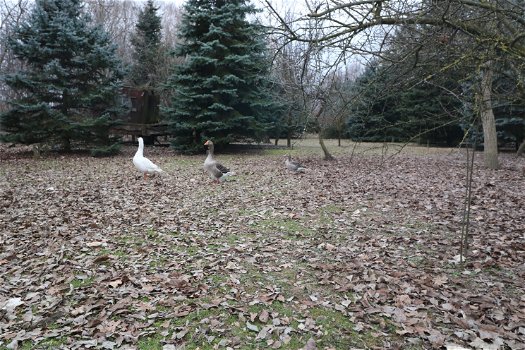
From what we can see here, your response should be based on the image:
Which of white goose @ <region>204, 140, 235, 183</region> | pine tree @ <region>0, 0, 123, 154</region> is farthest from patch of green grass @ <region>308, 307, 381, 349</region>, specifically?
pine tree @ <region>0, 0, 123, 154</region>

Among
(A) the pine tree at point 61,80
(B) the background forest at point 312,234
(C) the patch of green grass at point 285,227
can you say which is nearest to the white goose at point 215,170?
(B) the background forest at point 312,234

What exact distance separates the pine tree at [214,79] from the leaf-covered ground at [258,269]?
8.84 m

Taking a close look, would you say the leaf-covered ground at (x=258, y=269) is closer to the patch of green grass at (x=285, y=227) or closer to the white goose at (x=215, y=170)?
the patch of green grass at (x=285, y=227)

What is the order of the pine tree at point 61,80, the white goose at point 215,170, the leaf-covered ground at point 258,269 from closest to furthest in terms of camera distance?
the leaf-covered ground at point 258,269
the white goose at point 215,170
the pine tree at point 61,80

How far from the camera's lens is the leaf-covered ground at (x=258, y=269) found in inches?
134

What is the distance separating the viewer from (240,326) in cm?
349

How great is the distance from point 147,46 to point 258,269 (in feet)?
89.1

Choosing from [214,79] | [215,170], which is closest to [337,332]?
[215,170]

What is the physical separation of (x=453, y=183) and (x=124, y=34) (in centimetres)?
3452

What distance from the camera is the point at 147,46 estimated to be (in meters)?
28.1

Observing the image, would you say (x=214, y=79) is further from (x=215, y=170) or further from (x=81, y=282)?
(x=81, y=282)

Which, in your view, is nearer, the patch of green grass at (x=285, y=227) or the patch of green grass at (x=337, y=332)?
the patch of green grass at (x=337, y=332)

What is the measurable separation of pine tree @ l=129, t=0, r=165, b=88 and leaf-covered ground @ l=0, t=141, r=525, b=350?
68.1 feet

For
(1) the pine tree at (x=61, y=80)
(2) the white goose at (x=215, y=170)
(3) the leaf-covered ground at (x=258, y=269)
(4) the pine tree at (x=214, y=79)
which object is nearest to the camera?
(3) the leaf-covered ground at (x=258, y=269)
